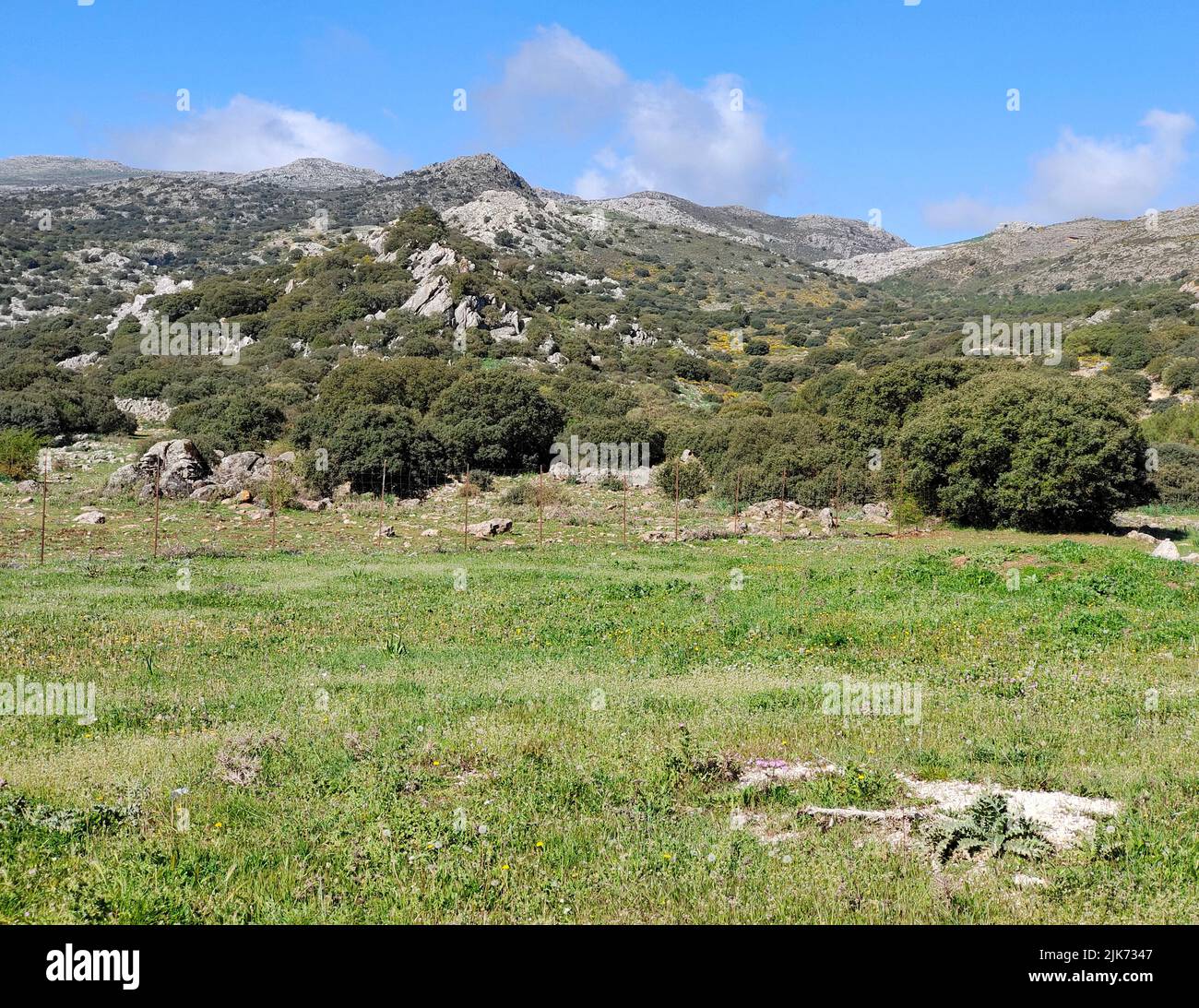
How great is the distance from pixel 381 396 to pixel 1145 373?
56989 mm

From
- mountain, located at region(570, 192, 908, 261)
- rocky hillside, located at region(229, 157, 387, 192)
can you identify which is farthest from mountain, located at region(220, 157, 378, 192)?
mountain, located at region(570, 192, 908, 261)

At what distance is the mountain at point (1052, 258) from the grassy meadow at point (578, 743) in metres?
111

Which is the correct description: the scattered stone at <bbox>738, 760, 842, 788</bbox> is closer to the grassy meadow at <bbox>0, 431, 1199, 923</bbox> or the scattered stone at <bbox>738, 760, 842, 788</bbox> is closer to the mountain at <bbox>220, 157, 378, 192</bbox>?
the grassy meadow at <bbox>0, 431, 1199, 923</bbox>

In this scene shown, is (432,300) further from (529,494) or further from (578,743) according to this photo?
(578,743)

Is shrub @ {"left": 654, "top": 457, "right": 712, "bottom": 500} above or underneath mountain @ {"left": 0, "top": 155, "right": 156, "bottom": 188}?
underneath

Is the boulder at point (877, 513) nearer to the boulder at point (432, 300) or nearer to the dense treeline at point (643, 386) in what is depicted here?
the dense treeline at point (643, 386)

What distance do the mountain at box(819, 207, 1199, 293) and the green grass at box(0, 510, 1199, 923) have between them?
11148 cm

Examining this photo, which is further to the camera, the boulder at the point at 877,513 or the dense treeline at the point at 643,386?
the boulder at the point at 877,513
